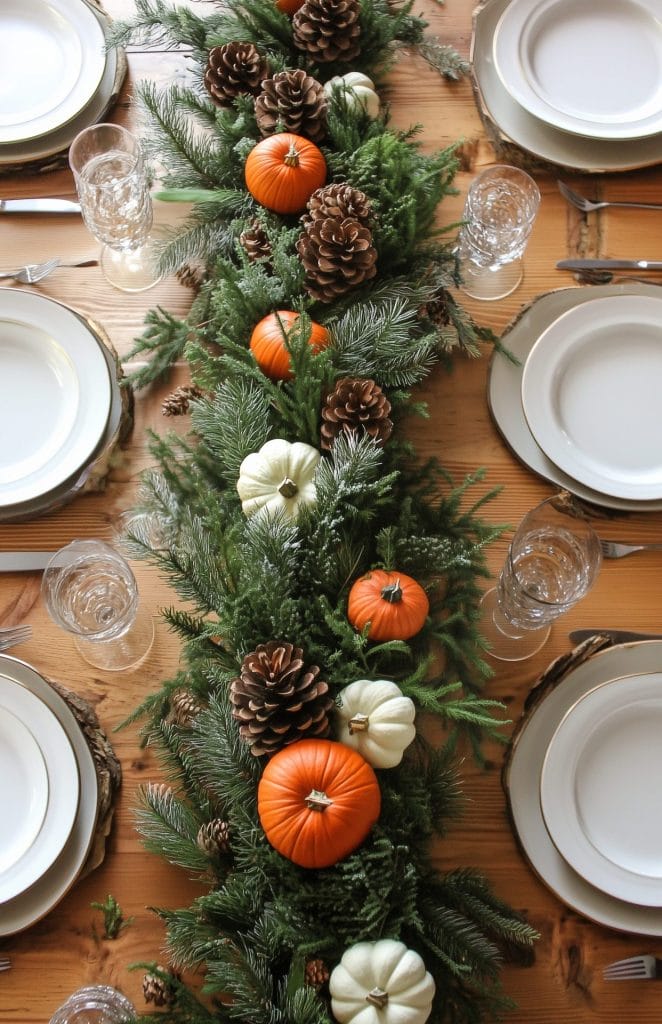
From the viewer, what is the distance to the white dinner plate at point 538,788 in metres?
0.93

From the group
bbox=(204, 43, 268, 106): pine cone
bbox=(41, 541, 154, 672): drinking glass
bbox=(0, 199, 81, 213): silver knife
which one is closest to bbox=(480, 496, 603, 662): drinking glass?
bbox=(41, 541, 154, 672): drinking glass

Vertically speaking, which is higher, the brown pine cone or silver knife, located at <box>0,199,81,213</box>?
the brown pine cone

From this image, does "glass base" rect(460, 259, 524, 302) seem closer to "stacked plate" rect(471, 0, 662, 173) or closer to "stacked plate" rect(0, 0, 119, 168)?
"stacked plate" rect(471, 0, 662, 173)

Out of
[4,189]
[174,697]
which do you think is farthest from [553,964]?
[4,189]

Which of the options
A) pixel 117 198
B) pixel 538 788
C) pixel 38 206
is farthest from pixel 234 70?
pixel 538 788

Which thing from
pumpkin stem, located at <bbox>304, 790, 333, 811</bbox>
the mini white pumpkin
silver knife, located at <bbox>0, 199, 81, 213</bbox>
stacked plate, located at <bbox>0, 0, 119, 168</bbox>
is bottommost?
pumpkin stem, located at <bbox>304, 790, 333, 811</bbox>

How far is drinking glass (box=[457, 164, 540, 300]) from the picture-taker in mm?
1137

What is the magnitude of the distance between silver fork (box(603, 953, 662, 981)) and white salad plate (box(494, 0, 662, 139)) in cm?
109

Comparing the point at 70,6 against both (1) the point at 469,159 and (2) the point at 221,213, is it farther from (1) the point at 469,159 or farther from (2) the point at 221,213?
(1) the point at 469,159

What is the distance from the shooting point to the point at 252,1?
118 cm

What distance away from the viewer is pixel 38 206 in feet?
3.97

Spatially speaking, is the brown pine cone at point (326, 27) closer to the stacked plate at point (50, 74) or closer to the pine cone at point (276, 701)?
the stacked plate at point (50, 74)

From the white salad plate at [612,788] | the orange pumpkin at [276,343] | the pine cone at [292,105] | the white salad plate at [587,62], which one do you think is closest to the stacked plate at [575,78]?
the white salad plate at [587,62]

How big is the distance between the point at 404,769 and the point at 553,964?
11.5 inches
